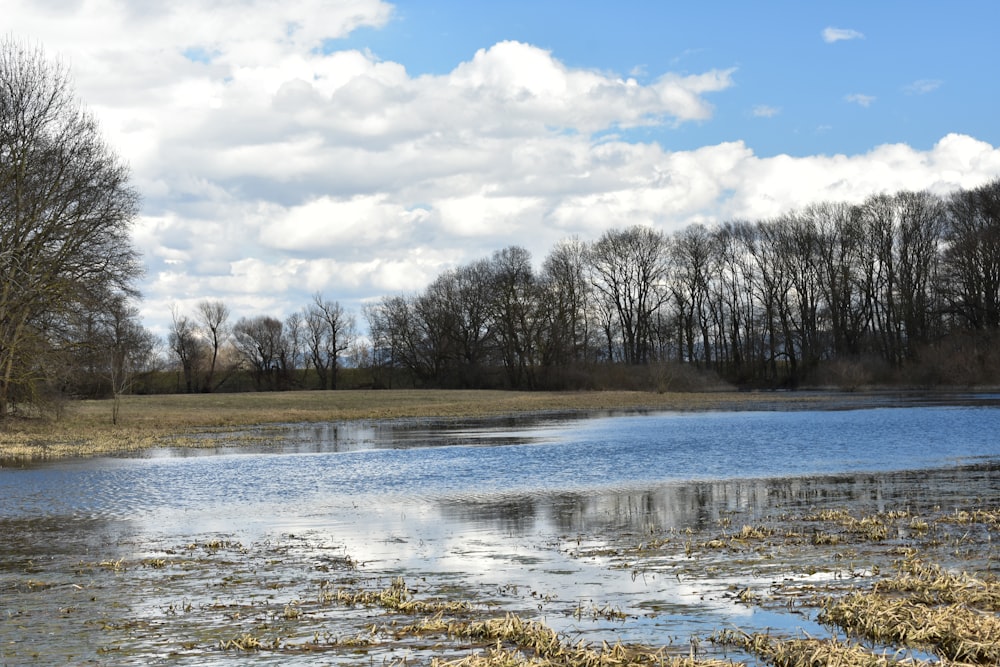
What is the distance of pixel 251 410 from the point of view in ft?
204

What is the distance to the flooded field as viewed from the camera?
8.00 meters

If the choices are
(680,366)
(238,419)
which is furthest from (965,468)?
(680,366)

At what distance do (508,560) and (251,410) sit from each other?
52459 mm

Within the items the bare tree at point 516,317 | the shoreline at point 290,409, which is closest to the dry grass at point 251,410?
the shoreline at point 290,409

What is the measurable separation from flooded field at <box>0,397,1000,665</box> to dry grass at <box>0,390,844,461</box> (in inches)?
423

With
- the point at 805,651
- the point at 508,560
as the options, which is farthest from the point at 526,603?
the point at 805,651

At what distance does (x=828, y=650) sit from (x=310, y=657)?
3.93 m

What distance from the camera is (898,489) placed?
61.2ft

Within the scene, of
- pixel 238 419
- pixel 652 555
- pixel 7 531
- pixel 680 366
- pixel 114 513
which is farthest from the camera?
pixel 680 366

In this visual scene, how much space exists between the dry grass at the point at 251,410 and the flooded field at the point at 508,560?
10.7 meters

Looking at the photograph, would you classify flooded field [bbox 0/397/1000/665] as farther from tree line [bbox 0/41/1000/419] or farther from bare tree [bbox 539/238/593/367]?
bare tree [bbox 539/238/593/367]

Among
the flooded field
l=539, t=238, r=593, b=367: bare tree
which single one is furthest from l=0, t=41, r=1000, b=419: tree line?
the flooded field

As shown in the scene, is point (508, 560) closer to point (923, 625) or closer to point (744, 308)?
point (923, 625)

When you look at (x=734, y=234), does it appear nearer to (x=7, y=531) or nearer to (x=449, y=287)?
(x=449, y=287)
